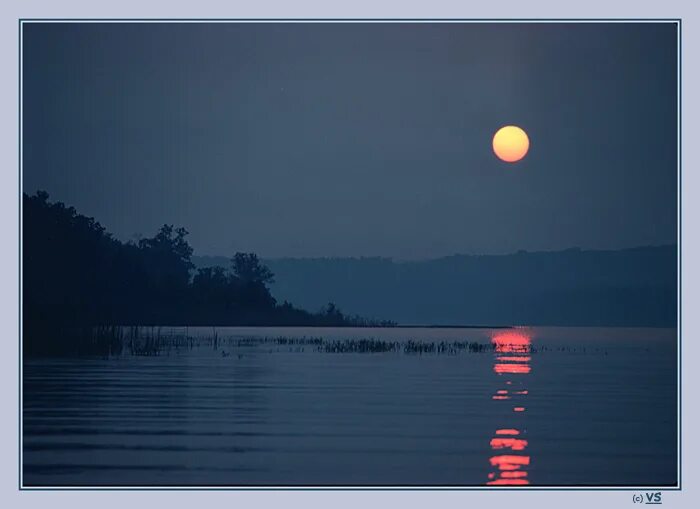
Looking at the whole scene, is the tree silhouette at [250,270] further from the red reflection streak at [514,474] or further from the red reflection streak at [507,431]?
the red reflection streak at [514,474]

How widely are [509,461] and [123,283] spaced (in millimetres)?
35916

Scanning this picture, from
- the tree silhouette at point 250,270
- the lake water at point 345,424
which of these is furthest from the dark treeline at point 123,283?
the lake water at point 345,424

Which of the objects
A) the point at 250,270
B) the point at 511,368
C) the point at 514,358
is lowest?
the point at 514,358

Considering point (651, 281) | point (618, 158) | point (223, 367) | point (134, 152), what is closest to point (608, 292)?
point (651, 281)

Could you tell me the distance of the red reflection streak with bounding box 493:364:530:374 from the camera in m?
22.0

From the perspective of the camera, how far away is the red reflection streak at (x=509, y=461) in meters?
10.8

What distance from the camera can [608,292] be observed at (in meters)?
48.4

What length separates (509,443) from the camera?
1220cm

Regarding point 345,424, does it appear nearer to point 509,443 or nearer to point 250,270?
point 509,443

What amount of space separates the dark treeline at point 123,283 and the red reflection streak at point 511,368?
1029 cm

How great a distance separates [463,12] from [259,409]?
23.3 ft

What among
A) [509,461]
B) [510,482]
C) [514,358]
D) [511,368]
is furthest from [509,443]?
[514,358]

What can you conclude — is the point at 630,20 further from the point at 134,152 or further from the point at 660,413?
the point at 134,152

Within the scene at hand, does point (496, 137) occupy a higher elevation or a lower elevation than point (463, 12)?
higher
